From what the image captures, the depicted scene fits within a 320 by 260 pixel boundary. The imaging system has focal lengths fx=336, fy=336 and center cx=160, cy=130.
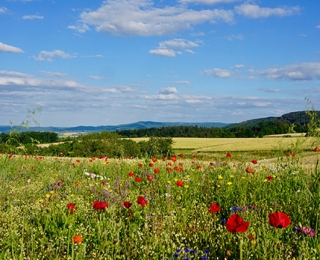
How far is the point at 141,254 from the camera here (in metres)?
3.50

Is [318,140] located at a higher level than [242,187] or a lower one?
higher

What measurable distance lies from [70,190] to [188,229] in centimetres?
311

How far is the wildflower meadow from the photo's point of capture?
3.28 meters

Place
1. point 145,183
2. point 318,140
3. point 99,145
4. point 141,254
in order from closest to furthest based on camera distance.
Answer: point 141,254 < point 318,140 < point 145,183 < point 99,145

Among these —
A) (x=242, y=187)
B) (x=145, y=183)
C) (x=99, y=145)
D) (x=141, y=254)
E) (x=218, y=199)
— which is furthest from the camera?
(x=99, y=145)

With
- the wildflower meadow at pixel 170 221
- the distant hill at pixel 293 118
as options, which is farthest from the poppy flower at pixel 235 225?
the distant hill at pixel 293 118

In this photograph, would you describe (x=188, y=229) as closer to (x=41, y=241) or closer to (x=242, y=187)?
(x=41, y=241)

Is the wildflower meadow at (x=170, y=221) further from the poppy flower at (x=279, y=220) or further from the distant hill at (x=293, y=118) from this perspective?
the distant hill at (x=293, y=118)

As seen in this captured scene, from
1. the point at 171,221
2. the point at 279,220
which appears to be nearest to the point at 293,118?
the point at 171,221

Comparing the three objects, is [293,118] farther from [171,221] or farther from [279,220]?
[279,220]

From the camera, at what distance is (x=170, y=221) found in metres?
4.21

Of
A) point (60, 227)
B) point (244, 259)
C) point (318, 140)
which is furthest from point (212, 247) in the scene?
point (318, 140)

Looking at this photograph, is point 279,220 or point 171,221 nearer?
point 279,220

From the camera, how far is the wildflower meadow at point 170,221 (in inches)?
129
